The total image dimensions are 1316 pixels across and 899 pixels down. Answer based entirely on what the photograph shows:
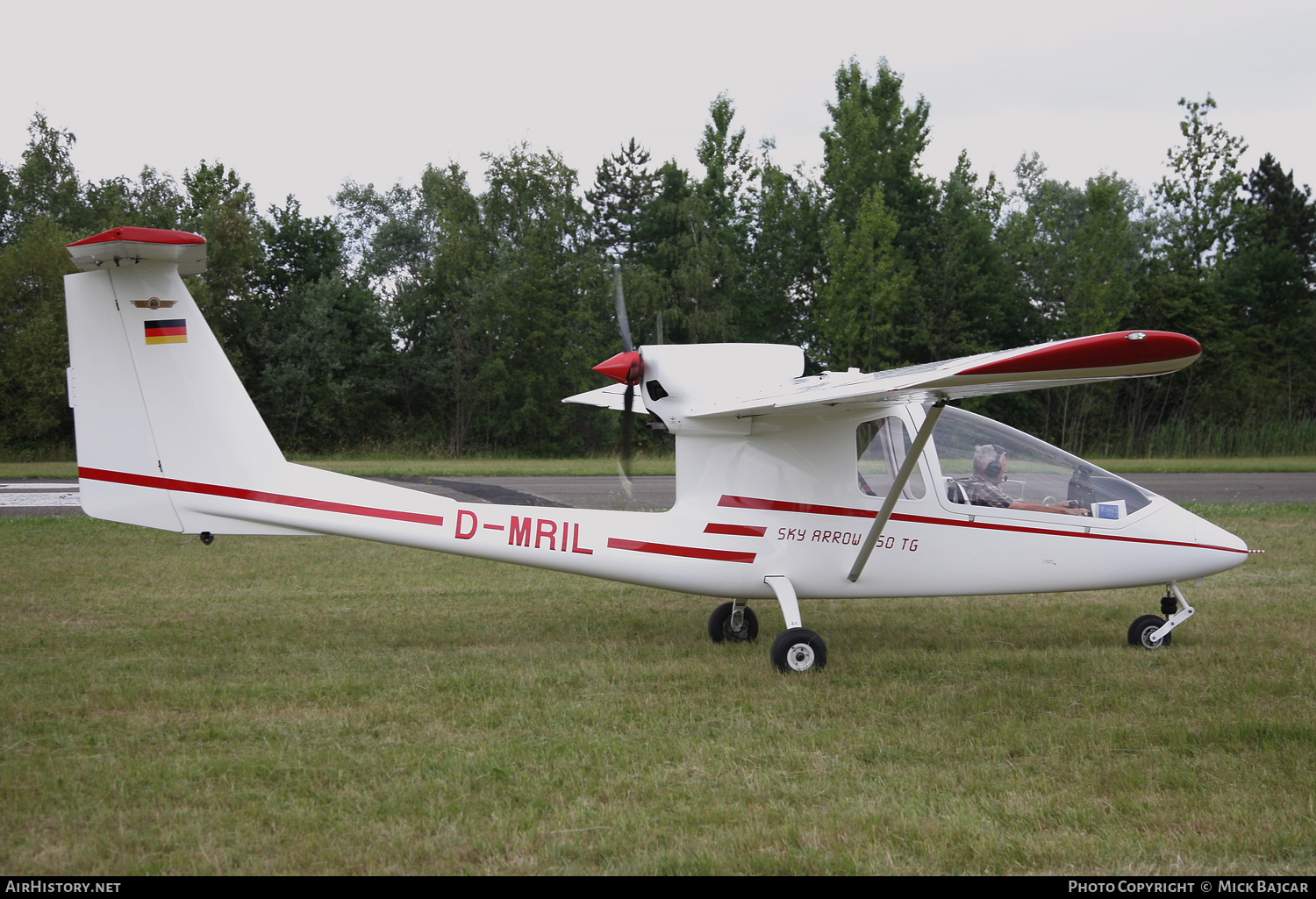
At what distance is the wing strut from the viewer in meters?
6.23

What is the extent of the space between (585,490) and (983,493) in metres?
12.7

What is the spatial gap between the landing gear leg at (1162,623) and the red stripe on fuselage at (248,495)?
6138 millimetres

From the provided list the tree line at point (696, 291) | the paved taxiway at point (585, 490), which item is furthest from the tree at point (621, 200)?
the paved taxiway at point (585, 490)

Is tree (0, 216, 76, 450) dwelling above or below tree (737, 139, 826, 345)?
below

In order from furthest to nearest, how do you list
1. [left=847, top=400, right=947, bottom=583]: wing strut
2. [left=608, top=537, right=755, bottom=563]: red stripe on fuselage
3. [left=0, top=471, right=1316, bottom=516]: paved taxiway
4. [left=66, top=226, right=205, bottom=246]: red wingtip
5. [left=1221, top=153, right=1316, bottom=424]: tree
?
[left=1221, top=153, right=1316, bottom=424]: tree
[left=0, top=471, right=1316, bottom=516]: paved taxiway
[left=608, top=537, right=755, bottom=563]: red stripe on fuselage
[left=847, top=400, right=947, bottom=583]: wing strut
[left=66, top=226, right=205, bottom=246]: red wingtip

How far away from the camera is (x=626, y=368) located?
7.55 meters

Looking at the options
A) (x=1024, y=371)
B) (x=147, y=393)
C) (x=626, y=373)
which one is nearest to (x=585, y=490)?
(x=626, y=373)

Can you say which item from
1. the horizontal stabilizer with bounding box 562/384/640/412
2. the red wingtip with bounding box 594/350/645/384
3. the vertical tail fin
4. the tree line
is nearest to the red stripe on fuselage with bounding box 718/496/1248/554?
the red wingtip with bounding box 594/350/645/384

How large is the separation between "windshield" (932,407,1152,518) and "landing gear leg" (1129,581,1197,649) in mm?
939

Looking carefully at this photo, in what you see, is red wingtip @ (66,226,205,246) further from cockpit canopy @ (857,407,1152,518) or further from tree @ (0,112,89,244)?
tree @ (0,112,89,244)

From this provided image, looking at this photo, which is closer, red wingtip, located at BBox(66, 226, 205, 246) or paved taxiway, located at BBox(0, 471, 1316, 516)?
red wingtip, located at BBox(66, 226, 205, 246)

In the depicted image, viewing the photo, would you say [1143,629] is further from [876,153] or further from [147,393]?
[876,153]

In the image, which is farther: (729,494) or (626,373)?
(626,373)

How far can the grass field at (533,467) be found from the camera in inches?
920
